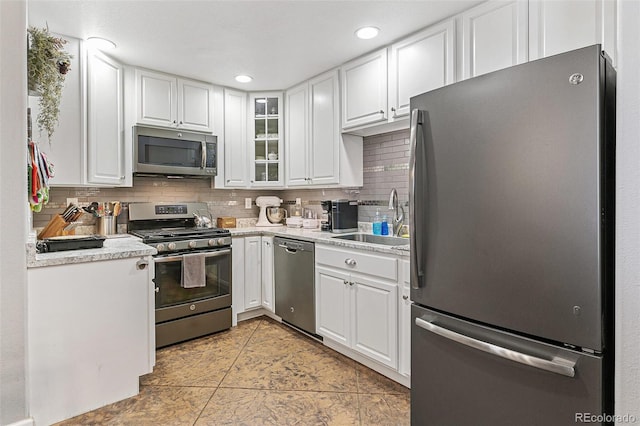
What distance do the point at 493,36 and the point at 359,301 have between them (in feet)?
6.13

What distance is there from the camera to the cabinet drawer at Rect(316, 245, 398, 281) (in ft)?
7.21

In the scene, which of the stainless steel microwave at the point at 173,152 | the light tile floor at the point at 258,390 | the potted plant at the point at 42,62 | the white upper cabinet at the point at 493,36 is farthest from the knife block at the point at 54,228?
the white upper cabinet at the point at 493,36

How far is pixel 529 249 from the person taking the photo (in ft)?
3.98

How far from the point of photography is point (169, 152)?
315 cm

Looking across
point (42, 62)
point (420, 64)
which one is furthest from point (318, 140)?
point (42, 62)

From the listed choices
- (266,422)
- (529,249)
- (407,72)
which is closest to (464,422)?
(529,249)

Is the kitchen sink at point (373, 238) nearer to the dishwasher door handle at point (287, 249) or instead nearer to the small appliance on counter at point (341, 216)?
the small appliance on counter at point (341, 216)

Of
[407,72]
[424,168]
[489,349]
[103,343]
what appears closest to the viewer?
[489,349]

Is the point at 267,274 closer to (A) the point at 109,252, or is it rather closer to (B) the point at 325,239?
(B) the point at 325,239

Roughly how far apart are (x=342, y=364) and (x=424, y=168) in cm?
171

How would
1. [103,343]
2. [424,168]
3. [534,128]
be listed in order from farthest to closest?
[103,343] → [424,168] → [534,128]

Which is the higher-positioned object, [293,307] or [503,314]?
[503,314]

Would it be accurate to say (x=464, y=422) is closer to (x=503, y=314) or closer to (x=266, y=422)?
(x=503, y=314)

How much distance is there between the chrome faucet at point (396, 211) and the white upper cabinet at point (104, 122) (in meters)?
2.30
